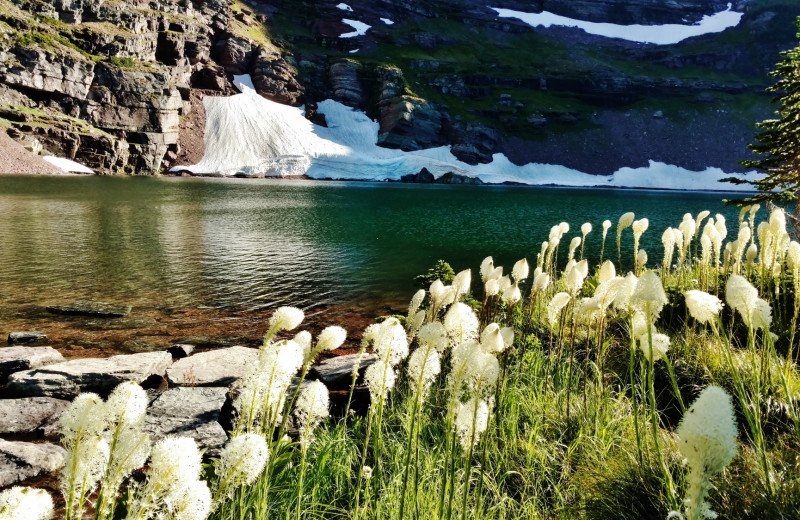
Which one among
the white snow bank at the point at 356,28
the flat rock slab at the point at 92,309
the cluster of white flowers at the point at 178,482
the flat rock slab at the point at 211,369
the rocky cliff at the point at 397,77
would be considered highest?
the white snow bank at the point at 356,28

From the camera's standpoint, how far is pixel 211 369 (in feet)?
26.2

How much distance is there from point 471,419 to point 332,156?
131977 mm

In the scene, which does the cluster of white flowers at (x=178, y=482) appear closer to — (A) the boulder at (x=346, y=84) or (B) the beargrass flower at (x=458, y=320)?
(B) the beargrass flower at (x=458, y=320)

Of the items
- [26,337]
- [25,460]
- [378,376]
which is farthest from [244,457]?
[26,337]

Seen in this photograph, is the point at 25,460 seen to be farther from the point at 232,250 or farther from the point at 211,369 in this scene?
the point at 232,250

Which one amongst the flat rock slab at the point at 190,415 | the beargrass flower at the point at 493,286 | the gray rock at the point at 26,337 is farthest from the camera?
the gray rock at the point at 26,337

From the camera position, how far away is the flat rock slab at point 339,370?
716cm

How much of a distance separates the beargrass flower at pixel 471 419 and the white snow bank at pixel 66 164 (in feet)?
348

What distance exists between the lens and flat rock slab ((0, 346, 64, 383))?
8047 mm

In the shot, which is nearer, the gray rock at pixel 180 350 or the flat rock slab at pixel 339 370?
the flat rock slab at pixel 339 370

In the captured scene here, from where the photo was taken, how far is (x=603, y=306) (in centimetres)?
381

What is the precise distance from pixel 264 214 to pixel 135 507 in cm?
3820

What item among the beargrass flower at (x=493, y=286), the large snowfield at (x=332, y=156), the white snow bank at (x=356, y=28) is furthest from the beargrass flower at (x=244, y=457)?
the white snow bank at (x=356, y=28)

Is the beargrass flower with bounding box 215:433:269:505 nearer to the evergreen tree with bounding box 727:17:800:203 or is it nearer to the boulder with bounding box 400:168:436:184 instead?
the evergreen tree with bounding box 727:17:800:203
